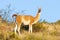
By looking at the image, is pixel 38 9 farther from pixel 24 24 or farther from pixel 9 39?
pixel 9 39

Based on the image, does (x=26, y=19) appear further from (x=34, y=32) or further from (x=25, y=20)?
(x=34, y=32)

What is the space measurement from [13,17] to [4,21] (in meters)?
2.00

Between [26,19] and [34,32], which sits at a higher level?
[26,19]

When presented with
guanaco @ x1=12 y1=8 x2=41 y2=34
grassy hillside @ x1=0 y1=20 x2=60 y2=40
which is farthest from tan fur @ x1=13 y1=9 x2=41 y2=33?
grassy hillside @ x1=0 y1=20 x2=60 y2=40

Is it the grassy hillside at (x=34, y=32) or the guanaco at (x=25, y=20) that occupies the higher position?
the guanaco at (x=25, y=20)

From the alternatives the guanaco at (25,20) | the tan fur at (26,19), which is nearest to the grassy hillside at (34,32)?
the guanaco at (25,20)

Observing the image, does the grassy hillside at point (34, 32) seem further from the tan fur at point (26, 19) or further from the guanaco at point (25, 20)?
the tan fur at point (26, 19)

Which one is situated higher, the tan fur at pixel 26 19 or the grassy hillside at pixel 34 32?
the tan fur at pixel 26 19

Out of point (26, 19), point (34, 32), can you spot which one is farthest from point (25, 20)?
point (34, 32)

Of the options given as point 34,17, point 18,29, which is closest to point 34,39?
point 18,29

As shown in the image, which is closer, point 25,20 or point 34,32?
point 25,20

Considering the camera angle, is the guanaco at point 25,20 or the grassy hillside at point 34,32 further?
the guanaco at point 25,20

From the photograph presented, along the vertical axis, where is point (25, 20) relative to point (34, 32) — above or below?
above

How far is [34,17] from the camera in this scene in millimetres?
22109
